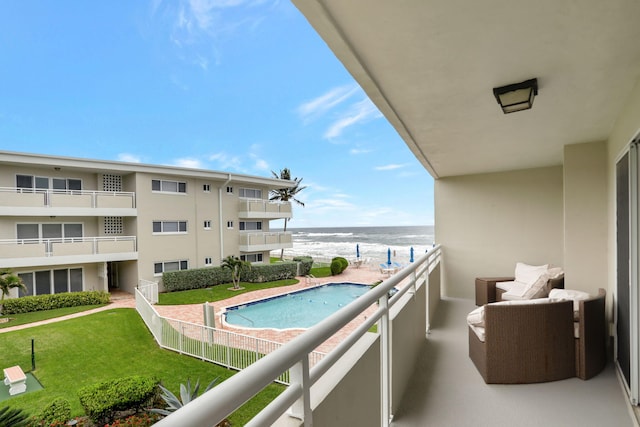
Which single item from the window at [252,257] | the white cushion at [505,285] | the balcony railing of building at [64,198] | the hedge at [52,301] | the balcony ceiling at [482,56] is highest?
the balcony ceiling at [482,56]

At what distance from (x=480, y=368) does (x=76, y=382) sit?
811 cm

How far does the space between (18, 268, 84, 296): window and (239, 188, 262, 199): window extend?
26.4ft

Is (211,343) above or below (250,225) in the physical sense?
below

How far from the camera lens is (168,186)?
15.0 metres

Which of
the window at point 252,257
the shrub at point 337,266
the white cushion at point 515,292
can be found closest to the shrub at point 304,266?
the shrub at point 337,266

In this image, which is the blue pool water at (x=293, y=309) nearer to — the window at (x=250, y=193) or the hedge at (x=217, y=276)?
the hedge at (x=217, y=276)

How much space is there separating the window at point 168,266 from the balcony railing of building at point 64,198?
281 cm

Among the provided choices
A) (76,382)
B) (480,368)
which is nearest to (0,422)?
(76,382)

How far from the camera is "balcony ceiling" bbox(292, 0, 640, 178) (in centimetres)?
147

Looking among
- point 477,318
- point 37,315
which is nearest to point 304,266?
point 37,315

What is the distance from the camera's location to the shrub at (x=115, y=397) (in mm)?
5066

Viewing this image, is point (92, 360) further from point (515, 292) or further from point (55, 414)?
point (515, 292)

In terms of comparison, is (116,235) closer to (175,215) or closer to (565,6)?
(175,215)

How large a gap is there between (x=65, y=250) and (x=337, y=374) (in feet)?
48.3
